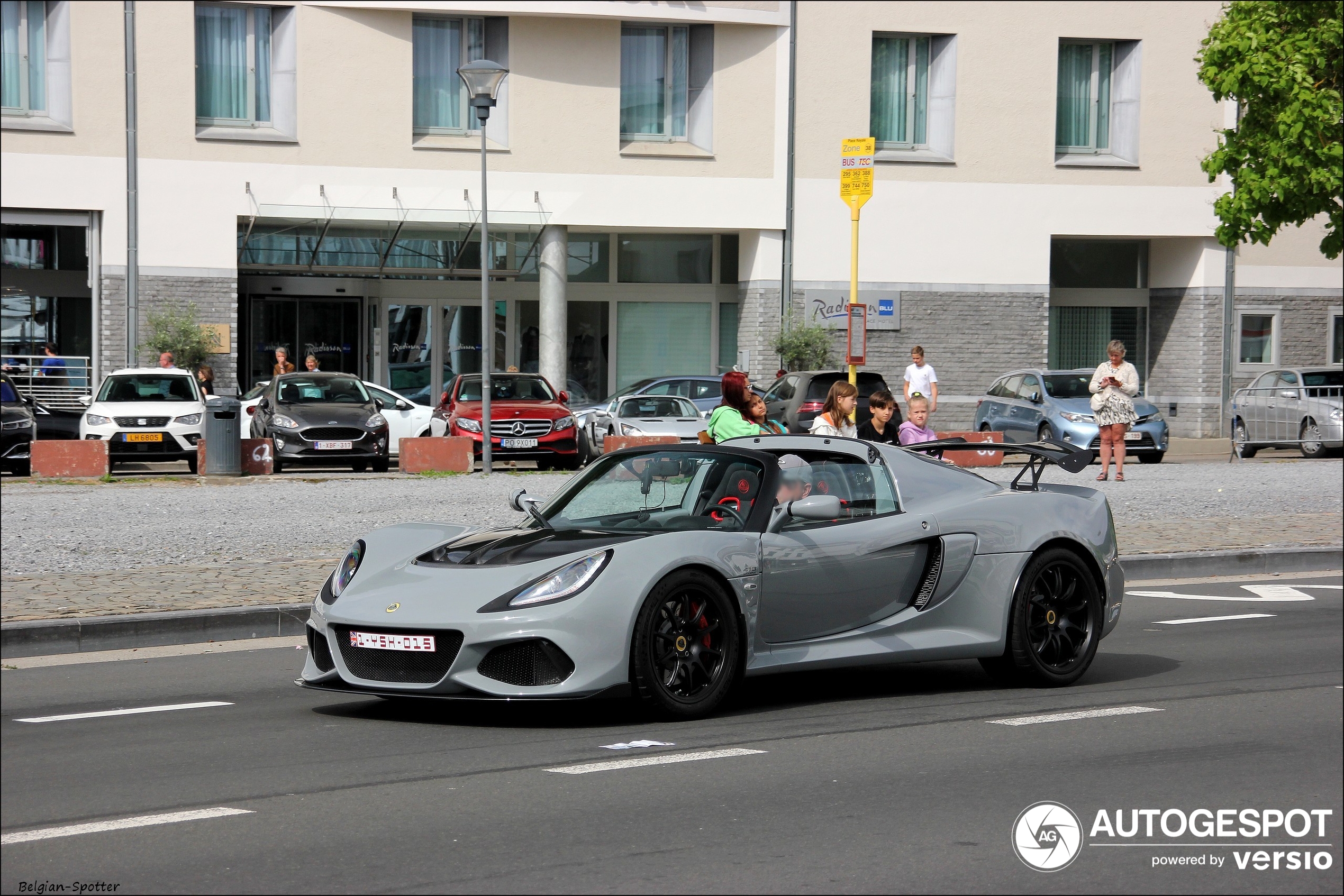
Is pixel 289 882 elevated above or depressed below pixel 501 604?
below

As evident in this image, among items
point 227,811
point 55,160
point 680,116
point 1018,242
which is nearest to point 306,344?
point 55,160

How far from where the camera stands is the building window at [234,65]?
95.8ft

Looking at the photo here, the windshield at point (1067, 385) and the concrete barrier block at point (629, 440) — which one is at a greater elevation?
the windshield at point (1067, 385)

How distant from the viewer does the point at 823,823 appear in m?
5.41

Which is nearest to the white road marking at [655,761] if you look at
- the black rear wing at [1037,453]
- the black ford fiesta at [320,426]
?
the black rear wing at [1037,453]

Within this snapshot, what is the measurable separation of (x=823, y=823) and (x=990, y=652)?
2787 millimetres

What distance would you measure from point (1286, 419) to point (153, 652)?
21348 millimetres

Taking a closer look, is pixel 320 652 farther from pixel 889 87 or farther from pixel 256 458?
pixel 889 87

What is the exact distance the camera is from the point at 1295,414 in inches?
1030

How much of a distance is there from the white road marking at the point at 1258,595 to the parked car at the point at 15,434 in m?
14.5

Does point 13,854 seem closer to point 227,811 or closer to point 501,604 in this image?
point 227,811

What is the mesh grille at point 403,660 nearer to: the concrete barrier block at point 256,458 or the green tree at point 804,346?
the concrete barrier block at point 256,458

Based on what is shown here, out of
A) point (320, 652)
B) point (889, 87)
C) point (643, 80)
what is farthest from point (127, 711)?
point (889, 87)

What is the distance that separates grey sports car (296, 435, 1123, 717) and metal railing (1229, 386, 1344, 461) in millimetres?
19120
